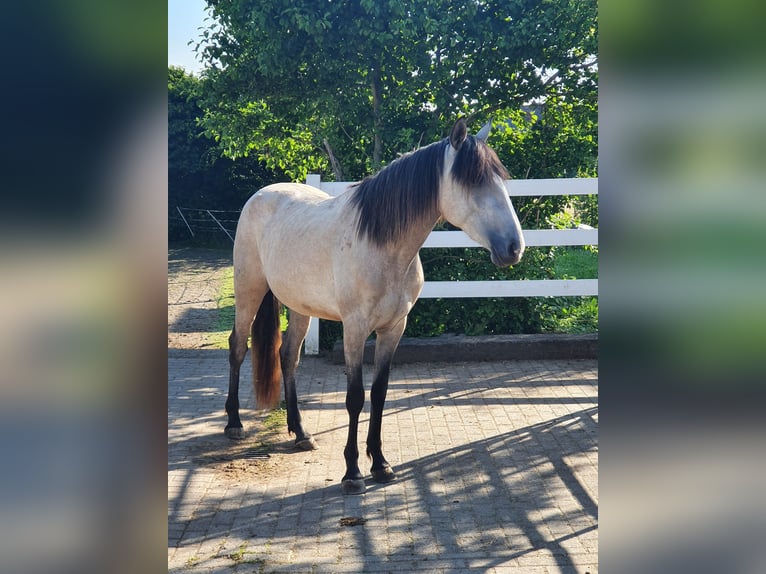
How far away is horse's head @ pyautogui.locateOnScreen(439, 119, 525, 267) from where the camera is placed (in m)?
3.90

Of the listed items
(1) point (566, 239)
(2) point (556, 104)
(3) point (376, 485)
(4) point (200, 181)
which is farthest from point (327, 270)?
(4) point (200, 181)

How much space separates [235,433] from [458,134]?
2.73 meters

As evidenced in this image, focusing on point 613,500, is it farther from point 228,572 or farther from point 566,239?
point 566,239

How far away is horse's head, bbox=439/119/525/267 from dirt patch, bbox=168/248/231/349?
5162 mm

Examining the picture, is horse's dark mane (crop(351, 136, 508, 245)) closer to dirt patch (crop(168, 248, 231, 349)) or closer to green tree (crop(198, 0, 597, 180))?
green tree (crop(198, 0, 597, 180))

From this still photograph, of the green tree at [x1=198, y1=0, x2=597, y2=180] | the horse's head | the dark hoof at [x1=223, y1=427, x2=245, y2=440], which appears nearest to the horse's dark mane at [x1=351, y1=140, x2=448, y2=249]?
the horse's head

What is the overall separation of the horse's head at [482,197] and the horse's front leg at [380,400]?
0.83 meters

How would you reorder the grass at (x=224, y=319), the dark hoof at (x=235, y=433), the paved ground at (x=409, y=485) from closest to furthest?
the paved ground at (x=409, y=485)
the dark hoof at (x=235, y=433)
the grass at (x=224, y=319)

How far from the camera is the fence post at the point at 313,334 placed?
770 cm

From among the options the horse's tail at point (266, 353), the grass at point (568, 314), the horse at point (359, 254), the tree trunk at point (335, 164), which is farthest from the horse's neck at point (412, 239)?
the tree trunk at point (335, 164)

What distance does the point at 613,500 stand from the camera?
928 mm

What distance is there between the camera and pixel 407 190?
4.29 metres

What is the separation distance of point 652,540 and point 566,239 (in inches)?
273

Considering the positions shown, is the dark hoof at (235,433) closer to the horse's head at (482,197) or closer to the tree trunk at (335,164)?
the horse's head at (482,197)
